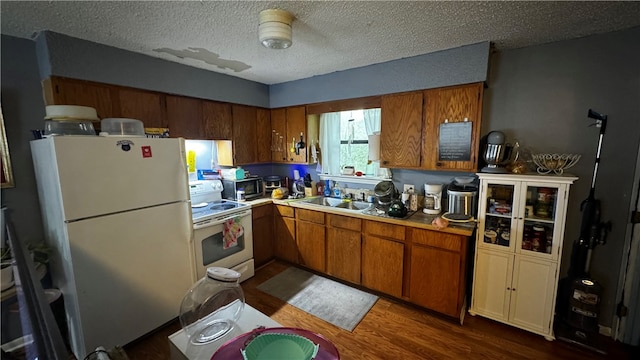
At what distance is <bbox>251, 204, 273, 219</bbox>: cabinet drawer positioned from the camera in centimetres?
312

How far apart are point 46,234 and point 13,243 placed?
64.8 inches

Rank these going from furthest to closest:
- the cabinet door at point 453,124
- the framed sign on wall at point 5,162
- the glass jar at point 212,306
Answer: the cabinet door at point 453,124 → the framed sign on wall at point 5,162 → the glass jar at point 212,306

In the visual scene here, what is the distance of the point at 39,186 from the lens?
1993mm

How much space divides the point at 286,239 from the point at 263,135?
143 cm

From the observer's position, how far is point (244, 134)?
337 cm

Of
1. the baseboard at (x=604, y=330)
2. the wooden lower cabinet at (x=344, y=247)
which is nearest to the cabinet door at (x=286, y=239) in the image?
the wooden lower cabinet at (x=344, y=247)

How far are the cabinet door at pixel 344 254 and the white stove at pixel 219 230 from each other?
933 mm

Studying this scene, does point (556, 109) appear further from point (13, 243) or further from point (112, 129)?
point (112, 129)

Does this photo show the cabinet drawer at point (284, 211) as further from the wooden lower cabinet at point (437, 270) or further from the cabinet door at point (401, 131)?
the wooden lower cabinet at point (437, 270)

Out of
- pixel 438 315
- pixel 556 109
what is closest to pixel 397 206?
pixel 438 315

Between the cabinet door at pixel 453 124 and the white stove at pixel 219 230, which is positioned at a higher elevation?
the cabinet door at pixel 453 124

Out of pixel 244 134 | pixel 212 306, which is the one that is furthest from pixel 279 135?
pixel 212 306

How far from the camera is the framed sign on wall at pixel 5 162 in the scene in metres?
1.92

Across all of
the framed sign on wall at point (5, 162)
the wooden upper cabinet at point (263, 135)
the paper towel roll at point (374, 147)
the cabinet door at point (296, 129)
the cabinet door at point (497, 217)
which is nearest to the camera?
the framed sign on wall at point (5, 162)
